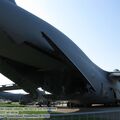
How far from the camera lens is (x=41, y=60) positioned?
76.9 ft

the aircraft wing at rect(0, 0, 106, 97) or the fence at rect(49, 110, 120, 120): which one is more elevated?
the aircraft wing at rect(0, 0, 106, 97)

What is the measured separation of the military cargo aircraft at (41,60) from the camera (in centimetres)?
1922

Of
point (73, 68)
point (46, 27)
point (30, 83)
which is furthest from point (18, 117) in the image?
point (30, 83)

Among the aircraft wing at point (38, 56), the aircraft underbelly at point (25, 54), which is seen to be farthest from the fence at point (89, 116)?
the aircraft underbelly at point (25, 54)

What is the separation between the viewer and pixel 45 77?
2692cm

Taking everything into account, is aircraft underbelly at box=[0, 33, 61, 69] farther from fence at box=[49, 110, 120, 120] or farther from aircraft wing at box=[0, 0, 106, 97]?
fence at box=[49, 110, 120, 120]

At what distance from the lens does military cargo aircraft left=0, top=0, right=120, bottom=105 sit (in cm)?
1922

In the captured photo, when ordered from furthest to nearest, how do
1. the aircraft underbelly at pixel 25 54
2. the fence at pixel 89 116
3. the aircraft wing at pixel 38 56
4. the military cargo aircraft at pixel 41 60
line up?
the aircraft underbelly at pixel 25 54 → the military cargo aircraft at pixel 41 60 → the aircraft wing at pixel 38 56 → the fence at pixel 89 116

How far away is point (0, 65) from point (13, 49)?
13.4ft

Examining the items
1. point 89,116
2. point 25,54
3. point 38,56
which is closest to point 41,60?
point 38,56

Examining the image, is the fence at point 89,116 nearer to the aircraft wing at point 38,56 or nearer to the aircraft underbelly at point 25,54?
the aircraft wing at point 38,56

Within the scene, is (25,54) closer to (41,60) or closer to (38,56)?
(38,56)

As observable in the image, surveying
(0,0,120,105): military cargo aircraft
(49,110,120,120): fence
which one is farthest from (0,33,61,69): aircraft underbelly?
(49,110,120,120): fence

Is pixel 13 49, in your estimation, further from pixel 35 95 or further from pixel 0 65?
pixel 35 95
